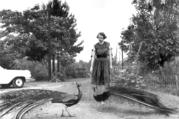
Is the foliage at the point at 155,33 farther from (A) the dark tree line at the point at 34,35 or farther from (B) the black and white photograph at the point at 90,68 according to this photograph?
(A) the dark tree line at the point at 34,35

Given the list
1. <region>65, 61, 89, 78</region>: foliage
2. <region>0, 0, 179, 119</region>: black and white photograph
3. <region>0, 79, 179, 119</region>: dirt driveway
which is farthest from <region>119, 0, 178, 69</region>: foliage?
<region>65, 61, 89, 78</region>: foliage

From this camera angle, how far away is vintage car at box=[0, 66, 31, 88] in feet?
56.7

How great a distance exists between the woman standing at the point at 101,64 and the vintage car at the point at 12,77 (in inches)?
377

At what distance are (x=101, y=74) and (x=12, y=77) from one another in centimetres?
989

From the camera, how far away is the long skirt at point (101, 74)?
865cm

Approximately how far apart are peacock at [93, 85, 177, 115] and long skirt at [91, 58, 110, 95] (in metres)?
0.19

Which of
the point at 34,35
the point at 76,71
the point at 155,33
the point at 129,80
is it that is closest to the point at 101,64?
the point at 129,80

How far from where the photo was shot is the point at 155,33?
17.6 meters

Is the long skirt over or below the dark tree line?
below

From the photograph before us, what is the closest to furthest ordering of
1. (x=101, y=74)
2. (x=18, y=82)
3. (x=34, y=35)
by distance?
1. (x=101, y=74)
2. (x=18, y=82)
3. (x=34, y=35)

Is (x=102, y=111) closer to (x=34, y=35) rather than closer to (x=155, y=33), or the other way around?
(x=155, y=33)

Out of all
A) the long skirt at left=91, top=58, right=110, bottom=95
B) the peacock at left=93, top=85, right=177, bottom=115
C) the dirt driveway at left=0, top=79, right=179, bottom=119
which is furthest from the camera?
the long skirt at left=91, top=58, right=110, bottom=95

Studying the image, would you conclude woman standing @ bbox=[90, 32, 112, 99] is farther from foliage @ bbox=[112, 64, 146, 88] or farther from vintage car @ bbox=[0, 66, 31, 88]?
vintage car @ bbox=[0, 66, 31, 88]

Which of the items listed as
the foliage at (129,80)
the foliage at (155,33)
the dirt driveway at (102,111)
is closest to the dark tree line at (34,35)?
the foliage at (155,33)
